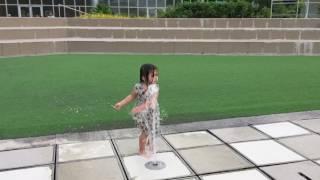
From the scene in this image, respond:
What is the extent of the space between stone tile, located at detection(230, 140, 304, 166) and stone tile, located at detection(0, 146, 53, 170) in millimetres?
2099

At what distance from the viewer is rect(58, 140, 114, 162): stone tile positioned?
3.95 metres

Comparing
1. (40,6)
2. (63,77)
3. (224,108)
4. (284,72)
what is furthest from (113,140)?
(40,6)

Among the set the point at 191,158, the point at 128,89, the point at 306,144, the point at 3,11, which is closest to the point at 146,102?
the point at 191,158

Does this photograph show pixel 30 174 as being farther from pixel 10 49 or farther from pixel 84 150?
pixel 10 49

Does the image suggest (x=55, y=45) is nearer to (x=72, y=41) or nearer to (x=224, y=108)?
(x=72, y=41)

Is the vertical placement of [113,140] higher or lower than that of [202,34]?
lower

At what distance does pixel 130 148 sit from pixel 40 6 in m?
26.4

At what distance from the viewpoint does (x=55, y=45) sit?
11.8 meters

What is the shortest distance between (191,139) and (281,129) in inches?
49.4

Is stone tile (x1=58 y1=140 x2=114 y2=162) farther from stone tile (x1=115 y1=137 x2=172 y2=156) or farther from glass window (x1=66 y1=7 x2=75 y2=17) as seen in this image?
glass window (x1=66 y1=7 x2=75 y2=17)

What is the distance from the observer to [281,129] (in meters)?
4.78

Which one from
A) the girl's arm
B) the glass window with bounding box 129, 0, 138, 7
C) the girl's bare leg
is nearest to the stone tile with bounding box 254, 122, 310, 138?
the girl's bare leg

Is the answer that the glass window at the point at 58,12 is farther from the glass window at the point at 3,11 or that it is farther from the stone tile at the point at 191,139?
the stone tile at the point at 191,139

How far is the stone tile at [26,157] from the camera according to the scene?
12.4ft
